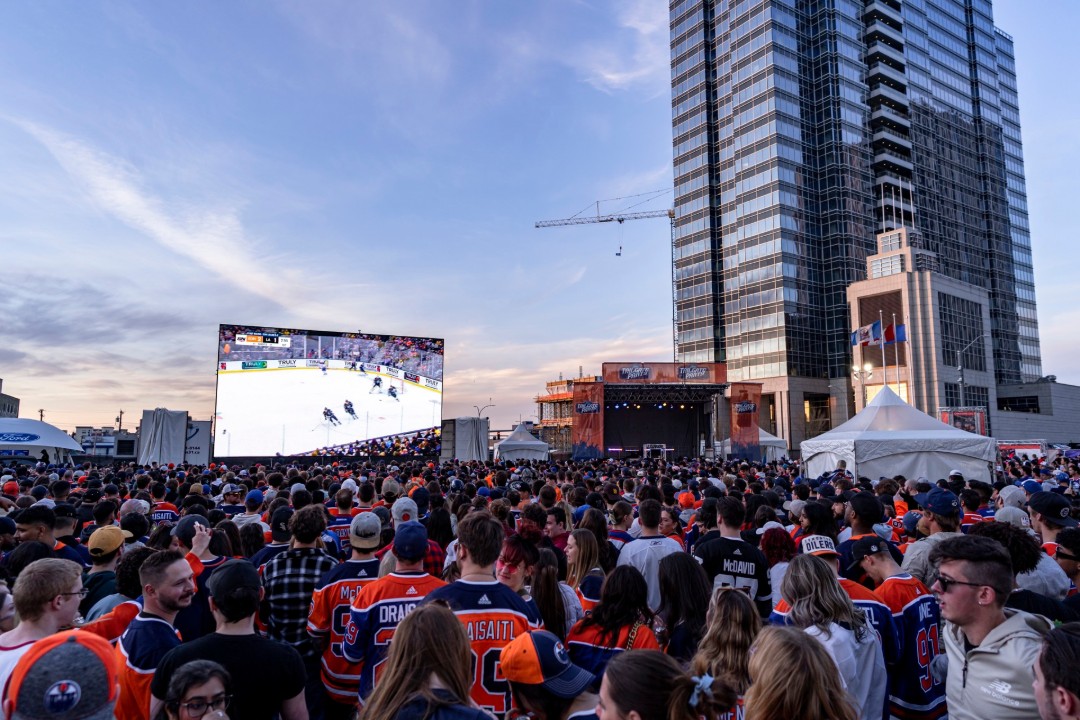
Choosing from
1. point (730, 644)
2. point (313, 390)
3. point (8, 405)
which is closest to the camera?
point (730, 644)

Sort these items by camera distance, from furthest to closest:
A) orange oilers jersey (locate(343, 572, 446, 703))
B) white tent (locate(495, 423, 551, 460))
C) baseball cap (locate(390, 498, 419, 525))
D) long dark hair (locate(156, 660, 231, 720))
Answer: white tent (locate(495, 423, 551, 460)), baseball cap (locate(390, 498, 419, 525)), orange oilers jersey (locate(343, 572, 446, 703)), long dark hair (locate(156, 660, 231, 720))

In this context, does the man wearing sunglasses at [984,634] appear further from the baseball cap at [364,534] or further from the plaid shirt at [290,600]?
the plaid shirt at [290,600]

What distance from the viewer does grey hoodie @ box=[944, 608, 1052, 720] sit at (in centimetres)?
269

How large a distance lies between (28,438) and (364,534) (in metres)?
31.7

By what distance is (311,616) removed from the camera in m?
4.52

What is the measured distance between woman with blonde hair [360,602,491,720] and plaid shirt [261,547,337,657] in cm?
264

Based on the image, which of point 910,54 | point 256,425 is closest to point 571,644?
point 256,425

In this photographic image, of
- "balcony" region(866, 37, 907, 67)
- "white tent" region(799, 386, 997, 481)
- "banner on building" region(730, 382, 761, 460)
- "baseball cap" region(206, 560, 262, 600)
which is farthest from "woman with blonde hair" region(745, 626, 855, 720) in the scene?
"balcony" region(866, 37, 907, 67)

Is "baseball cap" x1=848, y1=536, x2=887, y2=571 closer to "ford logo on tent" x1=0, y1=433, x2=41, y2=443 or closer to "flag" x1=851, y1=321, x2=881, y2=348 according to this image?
"ford logo on tent" x1=0, y1=433, x2=41, y2=443

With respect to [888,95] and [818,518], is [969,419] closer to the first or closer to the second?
[818,518]

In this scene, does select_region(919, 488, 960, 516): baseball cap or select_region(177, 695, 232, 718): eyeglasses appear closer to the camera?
select_region(177, 695, 232, 718): eyeglasses

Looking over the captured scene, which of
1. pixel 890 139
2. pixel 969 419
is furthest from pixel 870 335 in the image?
pixel 890 139

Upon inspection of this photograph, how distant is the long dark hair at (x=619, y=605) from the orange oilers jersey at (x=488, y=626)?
45cm

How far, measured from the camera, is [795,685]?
2246 mm
